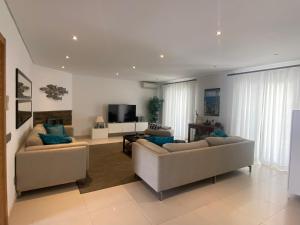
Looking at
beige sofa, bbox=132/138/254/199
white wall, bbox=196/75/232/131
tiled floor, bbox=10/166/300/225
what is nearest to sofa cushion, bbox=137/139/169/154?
beige sofa, bbox=132/138/254/199

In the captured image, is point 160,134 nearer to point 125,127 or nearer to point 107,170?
point 107,170

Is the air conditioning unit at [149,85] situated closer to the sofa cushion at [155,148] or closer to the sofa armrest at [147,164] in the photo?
the sofa armrest at [147,164]

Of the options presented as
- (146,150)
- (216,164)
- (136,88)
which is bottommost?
(216,164)

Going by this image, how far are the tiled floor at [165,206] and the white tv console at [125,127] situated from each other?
160 inches

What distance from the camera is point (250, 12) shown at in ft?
6.31

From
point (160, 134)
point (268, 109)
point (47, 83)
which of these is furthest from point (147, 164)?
point (47, 83)

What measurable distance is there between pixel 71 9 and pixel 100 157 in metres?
3.51

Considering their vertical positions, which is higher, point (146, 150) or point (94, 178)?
point (146, 150)

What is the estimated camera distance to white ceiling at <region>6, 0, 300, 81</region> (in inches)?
73.4

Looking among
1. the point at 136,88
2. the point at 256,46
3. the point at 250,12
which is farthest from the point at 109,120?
the point at 250,12

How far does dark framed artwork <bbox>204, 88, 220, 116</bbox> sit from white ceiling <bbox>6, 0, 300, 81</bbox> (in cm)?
183

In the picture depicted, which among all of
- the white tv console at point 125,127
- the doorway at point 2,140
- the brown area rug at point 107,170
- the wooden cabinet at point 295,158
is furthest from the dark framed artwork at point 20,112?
the wooden cabinet at point 295,158

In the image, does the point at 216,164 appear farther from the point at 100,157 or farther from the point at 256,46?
the point at 100,157

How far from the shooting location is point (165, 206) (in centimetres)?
244
